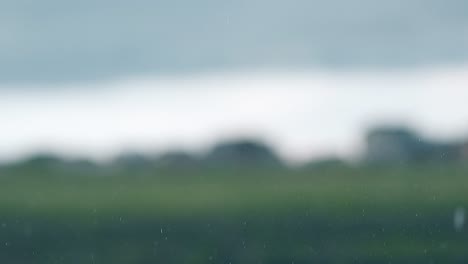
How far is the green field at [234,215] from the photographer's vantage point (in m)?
8.82

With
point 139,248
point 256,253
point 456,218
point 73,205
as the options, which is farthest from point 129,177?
point 456,218

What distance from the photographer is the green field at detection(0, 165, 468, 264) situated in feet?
28.9

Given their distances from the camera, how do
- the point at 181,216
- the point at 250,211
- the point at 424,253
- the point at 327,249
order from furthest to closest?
the point at 250,211 → the point at 181,216 → the point at 327,249 → the point at 424,253

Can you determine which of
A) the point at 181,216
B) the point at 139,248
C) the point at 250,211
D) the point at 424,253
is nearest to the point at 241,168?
→ the point at 250,211

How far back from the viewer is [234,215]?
33.7ft

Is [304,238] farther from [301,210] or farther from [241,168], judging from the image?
[241,168]

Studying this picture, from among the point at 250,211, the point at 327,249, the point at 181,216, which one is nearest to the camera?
the point at 327,249

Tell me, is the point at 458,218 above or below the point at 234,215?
below

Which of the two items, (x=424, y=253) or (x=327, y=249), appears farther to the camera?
(x=327, y=249)

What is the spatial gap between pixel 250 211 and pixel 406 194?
5.00 ft

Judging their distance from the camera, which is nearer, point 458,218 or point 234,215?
point 458,218

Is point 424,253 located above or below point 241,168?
below

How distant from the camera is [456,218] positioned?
30.8 feet

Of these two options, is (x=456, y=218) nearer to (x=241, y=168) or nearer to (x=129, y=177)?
(x=241, y=168)
